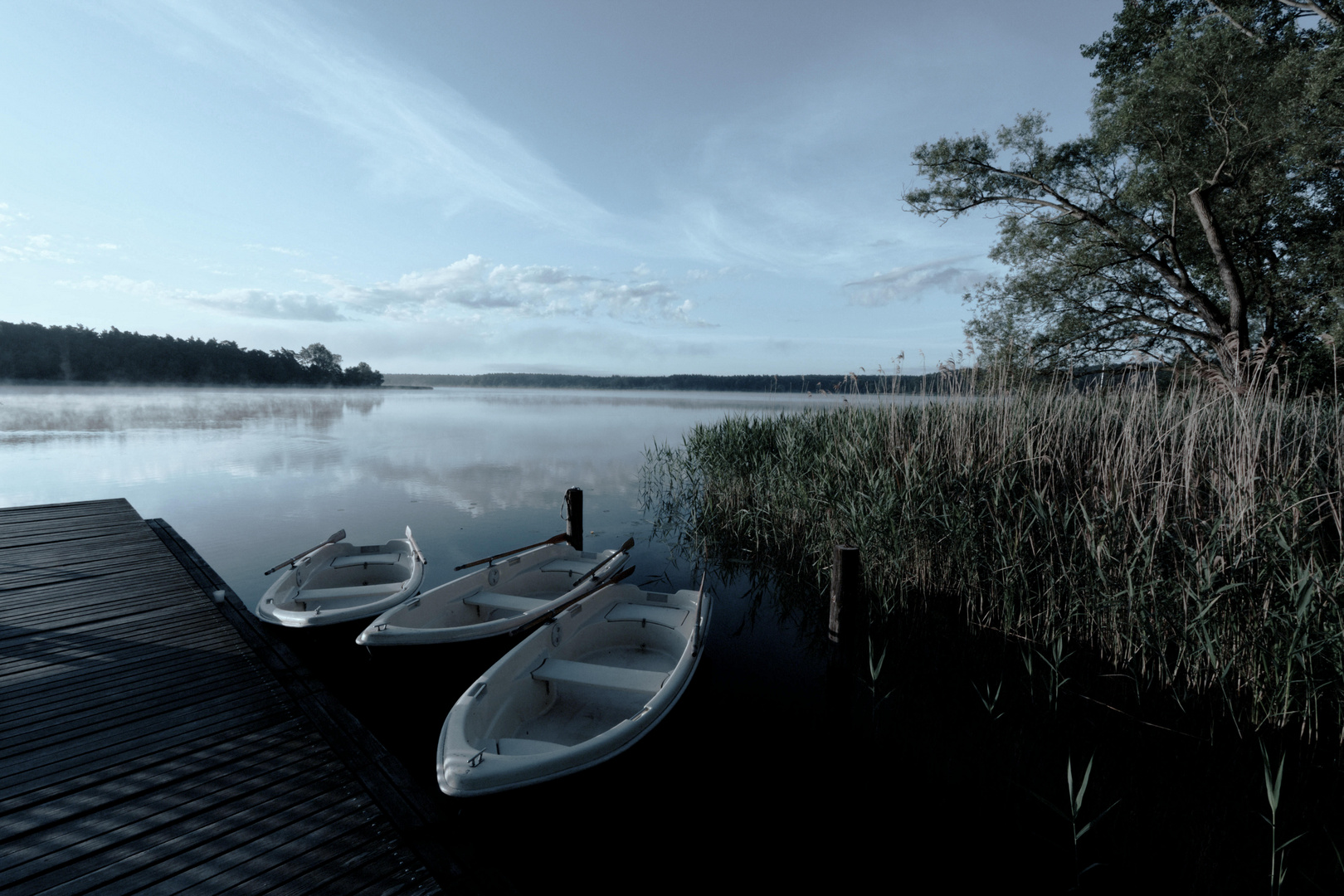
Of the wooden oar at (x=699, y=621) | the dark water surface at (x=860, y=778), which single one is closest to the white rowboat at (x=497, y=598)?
the dark water surface at (x=860, y=778)

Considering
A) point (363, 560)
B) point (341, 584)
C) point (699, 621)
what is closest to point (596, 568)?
point (699, 621)

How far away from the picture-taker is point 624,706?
373 centimetres

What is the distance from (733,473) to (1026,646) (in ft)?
18.0

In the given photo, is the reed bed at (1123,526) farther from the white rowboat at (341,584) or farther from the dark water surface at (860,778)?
the white rowboat at (341,584)

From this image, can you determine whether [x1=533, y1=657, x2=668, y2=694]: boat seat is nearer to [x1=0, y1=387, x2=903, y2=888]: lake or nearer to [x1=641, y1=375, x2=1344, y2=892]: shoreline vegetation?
[x1=0, y1=387, x2=903, y2=888]: lake

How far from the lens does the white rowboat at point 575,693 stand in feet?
8.70

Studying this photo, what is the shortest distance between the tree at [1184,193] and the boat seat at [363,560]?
11.2 m

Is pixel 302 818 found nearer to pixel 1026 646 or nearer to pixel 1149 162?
pixel 1026 646

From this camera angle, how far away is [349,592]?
512 centimetres

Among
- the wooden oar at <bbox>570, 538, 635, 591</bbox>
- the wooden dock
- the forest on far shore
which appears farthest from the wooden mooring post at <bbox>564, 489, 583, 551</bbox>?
the forest on far shore

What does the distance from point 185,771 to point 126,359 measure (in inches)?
2921

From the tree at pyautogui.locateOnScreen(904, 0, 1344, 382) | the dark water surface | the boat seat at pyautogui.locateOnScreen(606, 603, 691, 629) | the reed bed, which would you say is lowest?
the dark water surface

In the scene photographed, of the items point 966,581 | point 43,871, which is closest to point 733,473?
point 966,581

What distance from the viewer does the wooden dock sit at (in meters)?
2.16
